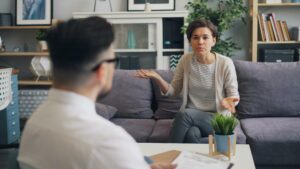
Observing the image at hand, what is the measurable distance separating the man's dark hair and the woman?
1.68 metres

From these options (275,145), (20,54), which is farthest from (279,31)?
(20,54)

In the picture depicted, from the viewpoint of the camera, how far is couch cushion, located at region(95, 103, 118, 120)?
283 centimetres

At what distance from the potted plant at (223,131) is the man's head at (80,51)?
100 cm

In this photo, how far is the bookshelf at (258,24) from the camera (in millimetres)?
4023

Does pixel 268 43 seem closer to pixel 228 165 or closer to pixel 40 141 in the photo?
pixel 228 165

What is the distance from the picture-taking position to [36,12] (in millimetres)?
4465

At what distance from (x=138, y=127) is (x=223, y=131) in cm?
107

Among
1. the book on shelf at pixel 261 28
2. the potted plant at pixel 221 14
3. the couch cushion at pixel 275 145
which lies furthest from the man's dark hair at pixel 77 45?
the book on shelf at pixel 261 28

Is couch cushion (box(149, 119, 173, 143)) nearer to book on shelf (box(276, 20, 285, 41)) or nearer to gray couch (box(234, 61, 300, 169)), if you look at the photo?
gray couch (box(234, 61, 300, 169))

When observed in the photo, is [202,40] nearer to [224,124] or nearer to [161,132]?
[161,132]

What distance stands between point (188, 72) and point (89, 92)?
185 centimetres

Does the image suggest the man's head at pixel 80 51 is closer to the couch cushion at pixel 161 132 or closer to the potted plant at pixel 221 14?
the couch cushion at pixel 161 132

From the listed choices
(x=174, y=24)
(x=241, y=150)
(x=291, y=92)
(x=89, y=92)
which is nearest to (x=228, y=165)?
(x=241, y=150)

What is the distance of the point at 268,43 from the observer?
13.5 feet
